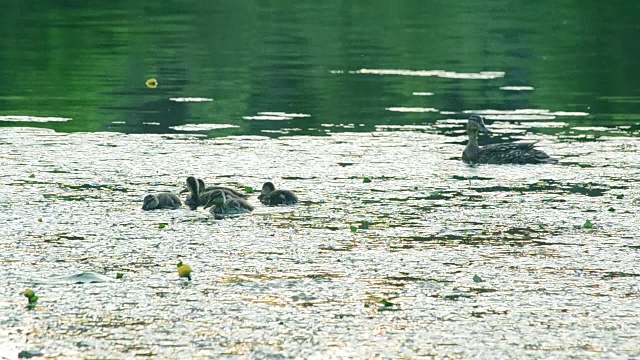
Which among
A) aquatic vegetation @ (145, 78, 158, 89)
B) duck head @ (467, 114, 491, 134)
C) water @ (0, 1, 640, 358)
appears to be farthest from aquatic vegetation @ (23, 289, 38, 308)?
aquatic vegetation @ (145, 78, 158, 89)

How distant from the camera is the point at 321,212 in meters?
14.6

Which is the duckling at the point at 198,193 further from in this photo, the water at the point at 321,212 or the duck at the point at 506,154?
the duck at the point at 506,154

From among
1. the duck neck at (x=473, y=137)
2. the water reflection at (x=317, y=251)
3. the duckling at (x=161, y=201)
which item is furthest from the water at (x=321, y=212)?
the duck neck at (x=473, y=137)

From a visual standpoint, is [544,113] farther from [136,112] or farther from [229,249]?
[229,249]

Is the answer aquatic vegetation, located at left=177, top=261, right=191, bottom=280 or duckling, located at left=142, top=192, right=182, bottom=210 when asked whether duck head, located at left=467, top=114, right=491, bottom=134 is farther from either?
aquatic vegetation, located at left=177, top=261, right=191, bottom=280

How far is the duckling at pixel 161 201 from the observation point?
14.5 m

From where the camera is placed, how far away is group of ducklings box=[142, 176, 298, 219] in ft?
47.4

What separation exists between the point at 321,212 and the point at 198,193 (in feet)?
4.33

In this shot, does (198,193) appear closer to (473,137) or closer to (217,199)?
(217,199)

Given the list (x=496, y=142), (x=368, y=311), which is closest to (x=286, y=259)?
(x=368, y=311)

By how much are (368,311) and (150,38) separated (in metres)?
29.3

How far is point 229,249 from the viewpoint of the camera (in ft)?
41.8

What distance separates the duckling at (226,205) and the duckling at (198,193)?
0.66ft

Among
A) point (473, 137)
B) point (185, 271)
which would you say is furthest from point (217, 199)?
point (473, 137)
